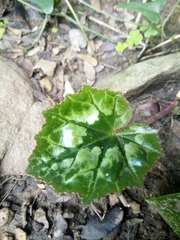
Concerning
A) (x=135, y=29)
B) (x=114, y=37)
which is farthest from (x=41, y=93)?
(x=135, y=29)

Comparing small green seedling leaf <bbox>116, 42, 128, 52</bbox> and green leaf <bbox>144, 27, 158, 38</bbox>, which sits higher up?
green leaf <bbox>144, 27, 158, 38</bbox>

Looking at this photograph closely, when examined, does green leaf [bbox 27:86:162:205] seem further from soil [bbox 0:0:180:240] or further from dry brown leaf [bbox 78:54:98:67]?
dry brown leaf [bbox 78:54:98:67]

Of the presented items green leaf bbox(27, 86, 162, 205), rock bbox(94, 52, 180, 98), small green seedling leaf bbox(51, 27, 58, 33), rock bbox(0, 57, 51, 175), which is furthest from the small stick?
small green seedling leaf bbox(51, 27, 58, 33)

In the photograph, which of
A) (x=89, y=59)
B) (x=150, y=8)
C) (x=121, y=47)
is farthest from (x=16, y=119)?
(x=150, y=8)

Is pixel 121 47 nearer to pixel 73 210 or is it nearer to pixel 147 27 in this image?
pixel 147 27

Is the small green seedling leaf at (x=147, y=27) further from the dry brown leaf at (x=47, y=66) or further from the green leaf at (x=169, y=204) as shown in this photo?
the green leaf at (x=169, y=204)

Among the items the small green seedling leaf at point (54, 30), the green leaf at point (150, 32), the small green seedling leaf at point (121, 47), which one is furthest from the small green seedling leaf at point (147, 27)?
the small green seedling leaf at point (54, 30)
